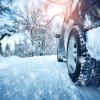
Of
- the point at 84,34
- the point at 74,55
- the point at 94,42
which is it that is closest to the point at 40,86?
the point at 74,55

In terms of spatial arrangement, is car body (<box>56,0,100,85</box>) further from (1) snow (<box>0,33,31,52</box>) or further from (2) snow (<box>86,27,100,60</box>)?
(1) snow (<box>0,33,31,52</box>)

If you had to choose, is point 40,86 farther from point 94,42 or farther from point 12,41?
point 12,41

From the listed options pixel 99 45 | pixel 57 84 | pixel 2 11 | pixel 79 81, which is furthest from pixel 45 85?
pixel 2 11

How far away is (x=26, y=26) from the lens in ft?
51.2

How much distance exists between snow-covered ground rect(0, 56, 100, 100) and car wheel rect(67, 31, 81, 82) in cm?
18

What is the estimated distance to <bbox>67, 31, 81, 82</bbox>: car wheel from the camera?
9.95ft

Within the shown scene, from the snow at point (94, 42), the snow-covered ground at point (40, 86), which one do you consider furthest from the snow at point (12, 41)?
the snow at point (94, 42)

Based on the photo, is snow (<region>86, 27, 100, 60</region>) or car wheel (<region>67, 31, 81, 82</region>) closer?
snow (<region>86, 27, 100, 60</region>)

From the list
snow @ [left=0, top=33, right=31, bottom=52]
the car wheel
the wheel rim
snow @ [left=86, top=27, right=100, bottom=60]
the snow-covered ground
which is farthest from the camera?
snow @ [left=0, top=33, right=31, bottom=52]

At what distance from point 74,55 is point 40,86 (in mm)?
644

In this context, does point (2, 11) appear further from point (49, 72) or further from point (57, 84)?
point (57, 84)

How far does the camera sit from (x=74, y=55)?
131 inches

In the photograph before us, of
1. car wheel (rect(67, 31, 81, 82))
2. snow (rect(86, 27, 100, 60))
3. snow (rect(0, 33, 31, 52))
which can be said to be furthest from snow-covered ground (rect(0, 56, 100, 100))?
snow (rect(0, 33, 31, 52))

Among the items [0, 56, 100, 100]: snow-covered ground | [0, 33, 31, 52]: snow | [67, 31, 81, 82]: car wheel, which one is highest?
[0, 33, 31, 52]: snow
